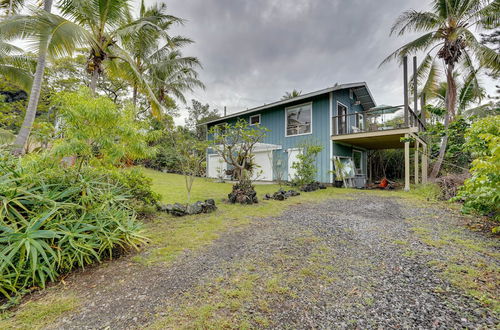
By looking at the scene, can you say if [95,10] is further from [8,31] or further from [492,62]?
[492,62]

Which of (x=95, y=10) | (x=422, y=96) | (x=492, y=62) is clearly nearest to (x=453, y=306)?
(x=95, y=10)

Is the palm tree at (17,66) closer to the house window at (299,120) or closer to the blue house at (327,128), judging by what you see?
the blue house at (327,128)

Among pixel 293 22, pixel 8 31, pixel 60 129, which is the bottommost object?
pixel 60 129

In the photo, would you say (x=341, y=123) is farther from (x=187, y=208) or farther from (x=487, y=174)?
(x=187, y=208)

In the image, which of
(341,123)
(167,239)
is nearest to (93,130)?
(167,239)

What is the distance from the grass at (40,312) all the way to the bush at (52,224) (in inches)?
8.7

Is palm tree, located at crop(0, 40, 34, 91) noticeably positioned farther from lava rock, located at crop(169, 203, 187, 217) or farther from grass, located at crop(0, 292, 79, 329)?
grass, located at crop(0, 292, 79, 329)

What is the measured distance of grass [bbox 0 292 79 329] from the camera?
1541 millimetres

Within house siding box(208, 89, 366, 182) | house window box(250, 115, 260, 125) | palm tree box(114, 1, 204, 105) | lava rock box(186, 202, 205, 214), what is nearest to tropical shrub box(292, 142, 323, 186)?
house siding box(208, 89, 366, 182)

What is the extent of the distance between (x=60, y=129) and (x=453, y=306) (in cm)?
490

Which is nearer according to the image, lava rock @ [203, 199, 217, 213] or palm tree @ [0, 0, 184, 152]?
palm tree @ [0, 0, 184, 152]

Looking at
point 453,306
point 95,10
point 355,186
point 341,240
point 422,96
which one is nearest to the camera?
point 453,306

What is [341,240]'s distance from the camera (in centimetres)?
318

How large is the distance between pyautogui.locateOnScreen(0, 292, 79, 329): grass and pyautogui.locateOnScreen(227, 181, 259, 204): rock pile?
14.5ft
